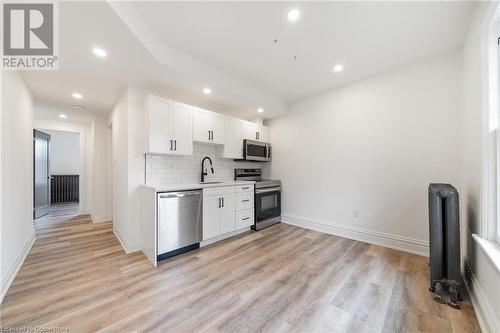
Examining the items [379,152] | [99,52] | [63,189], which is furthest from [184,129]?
[63,189]

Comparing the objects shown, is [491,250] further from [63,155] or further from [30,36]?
[63,155]

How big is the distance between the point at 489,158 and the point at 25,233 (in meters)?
5.39

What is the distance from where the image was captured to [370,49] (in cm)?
247

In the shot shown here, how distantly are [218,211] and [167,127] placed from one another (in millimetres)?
1541

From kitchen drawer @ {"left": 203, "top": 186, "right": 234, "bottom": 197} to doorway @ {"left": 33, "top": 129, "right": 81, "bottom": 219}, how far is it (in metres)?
4.46

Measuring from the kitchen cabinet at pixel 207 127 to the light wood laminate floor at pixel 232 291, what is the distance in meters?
1.83

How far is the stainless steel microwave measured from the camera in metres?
4.02

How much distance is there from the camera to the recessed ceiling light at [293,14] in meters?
1.87

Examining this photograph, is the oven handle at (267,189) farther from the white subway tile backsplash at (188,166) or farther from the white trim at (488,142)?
the white trim at (488,142)

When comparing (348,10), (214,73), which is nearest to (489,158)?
(348,10)

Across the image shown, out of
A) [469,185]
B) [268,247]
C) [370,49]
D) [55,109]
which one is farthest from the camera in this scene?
[55,109]

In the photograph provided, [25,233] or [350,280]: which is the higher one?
[25,233]

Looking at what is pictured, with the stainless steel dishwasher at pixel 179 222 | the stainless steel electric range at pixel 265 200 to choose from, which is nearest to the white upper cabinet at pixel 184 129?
the stainless steel electric range at pixel 265 200

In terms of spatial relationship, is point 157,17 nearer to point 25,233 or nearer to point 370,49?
point 370,49
